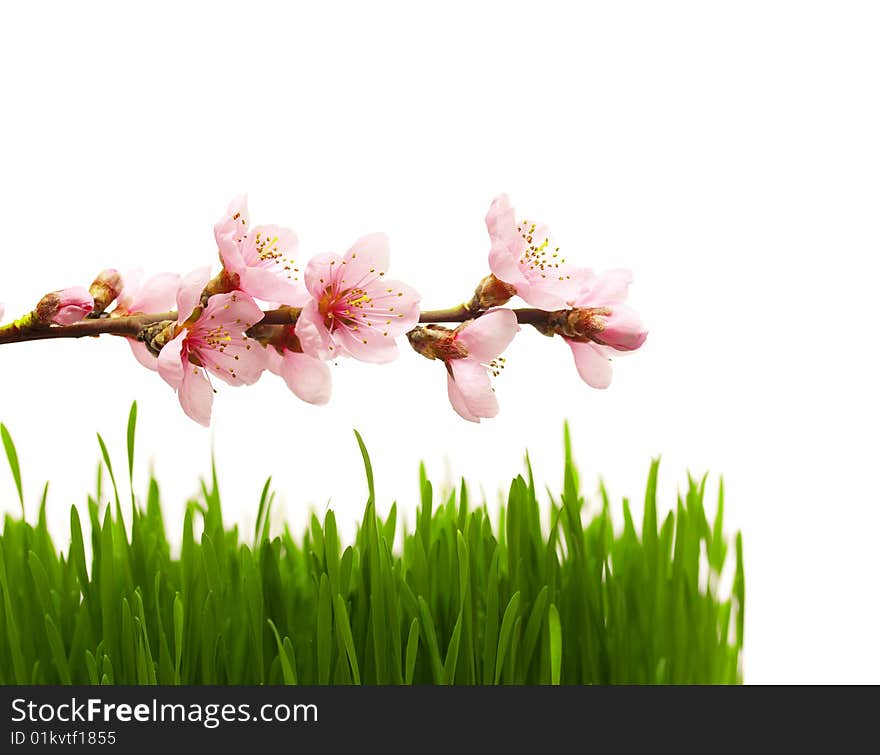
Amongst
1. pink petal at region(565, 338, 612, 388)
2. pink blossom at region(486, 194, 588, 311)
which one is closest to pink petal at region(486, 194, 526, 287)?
pink blossom at region(486, 194, 588, 311)

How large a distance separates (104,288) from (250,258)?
0.15m

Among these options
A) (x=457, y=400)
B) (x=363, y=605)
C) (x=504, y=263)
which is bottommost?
(x=363, y=605)

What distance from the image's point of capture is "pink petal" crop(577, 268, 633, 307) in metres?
1.02

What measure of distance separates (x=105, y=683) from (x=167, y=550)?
0.78 ft

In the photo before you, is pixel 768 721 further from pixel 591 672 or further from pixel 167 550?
pixel 167 550

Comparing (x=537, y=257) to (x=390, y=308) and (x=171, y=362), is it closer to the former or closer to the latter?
(x=390, y=308)

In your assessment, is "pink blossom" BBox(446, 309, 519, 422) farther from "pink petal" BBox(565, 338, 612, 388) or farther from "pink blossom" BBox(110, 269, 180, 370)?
"pink blossom" BBox(110, 269, 180, 370)

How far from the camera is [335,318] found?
0.97m

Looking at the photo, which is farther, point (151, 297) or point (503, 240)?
point (151, 297)

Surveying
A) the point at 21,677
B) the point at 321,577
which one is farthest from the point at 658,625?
the point at 21,677

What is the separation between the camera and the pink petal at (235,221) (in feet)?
3.06

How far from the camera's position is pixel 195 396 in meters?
0.96

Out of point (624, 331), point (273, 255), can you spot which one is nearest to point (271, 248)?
point (273, 255)

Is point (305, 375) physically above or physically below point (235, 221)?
below
